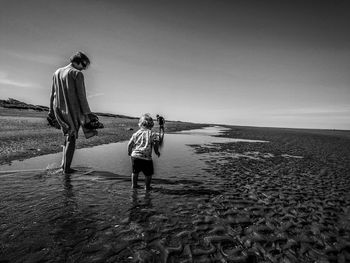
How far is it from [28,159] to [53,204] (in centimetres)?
539

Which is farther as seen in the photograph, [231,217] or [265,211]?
[265,211]

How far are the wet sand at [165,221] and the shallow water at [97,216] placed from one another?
13mm

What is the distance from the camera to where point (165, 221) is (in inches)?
149

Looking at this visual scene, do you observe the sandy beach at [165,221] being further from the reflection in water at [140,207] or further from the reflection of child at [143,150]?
the reflection of child at [143,150]

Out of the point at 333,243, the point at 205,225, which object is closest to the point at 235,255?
the point at 205,225

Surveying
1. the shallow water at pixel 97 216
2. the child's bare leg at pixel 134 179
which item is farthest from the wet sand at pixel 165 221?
the child's bare leg at pixel 134 179

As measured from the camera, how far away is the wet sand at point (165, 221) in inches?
113

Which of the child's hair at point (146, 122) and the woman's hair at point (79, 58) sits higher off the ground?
the woman's hair at point (79, 58)

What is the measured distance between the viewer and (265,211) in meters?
4.56

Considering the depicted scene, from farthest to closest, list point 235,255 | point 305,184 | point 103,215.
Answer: point 305,184, point 103,215, point 235,255

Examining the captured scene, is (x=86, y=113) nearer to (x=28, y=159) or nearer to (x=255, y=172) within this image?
(x=28, y=159)

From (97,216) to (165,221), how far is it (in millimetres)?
1135

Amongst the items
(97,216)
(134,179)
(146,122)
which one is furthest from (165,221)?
(146,122)

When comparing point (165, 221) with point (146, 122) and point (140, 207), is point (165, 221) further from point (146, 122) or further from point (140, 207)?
point (146, 122)
